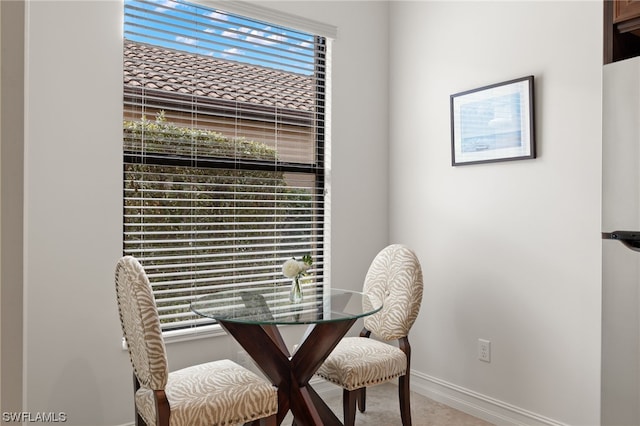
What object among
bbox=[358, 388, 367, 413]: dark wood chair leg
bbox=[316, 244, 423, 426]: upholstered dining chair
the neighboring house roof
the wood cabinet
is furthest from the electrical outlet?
the neighboring house roof

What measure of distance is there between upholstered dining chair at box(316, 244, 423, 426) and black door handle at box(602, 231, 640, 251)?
1056mm

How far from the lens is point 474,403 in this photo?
2848 mm

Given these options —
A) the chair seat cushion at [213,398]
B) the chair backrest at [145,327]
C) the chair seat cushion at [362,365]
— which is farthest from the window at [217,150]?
the chair backrest at [145,327]

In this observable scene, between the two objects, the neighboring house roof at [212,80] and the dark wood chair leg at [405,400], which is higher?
the neighboring house roof at [212,80]

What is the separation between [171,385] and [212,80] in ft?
5.65

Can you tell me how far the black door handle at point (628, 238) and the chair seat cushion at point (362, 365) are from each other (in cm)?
124

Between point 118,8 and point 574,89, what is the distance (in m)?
2.41

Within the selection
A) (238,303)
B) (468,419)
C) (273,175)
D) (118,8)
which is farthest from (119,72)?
(468,419)

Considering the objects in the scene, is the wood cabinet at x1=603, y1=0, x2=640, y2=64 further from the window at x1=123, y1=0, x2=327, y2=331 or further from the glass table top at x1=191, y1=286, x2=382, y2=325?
the window at x1=123, y1=0, x2=327, y2=331

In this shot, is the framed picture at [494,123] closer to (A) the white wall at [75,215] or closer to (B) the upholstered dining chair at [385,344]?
(B) the upholstered dining chair at [385,344]

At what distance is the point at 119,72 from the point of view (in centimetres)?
236

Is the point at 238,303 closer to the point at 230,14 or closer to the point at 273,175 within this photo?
the point at 273,175

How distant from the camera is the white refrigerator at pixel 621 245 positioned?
1.68 metres

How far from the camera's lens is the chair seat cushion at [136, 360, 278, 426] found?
5.84ft
